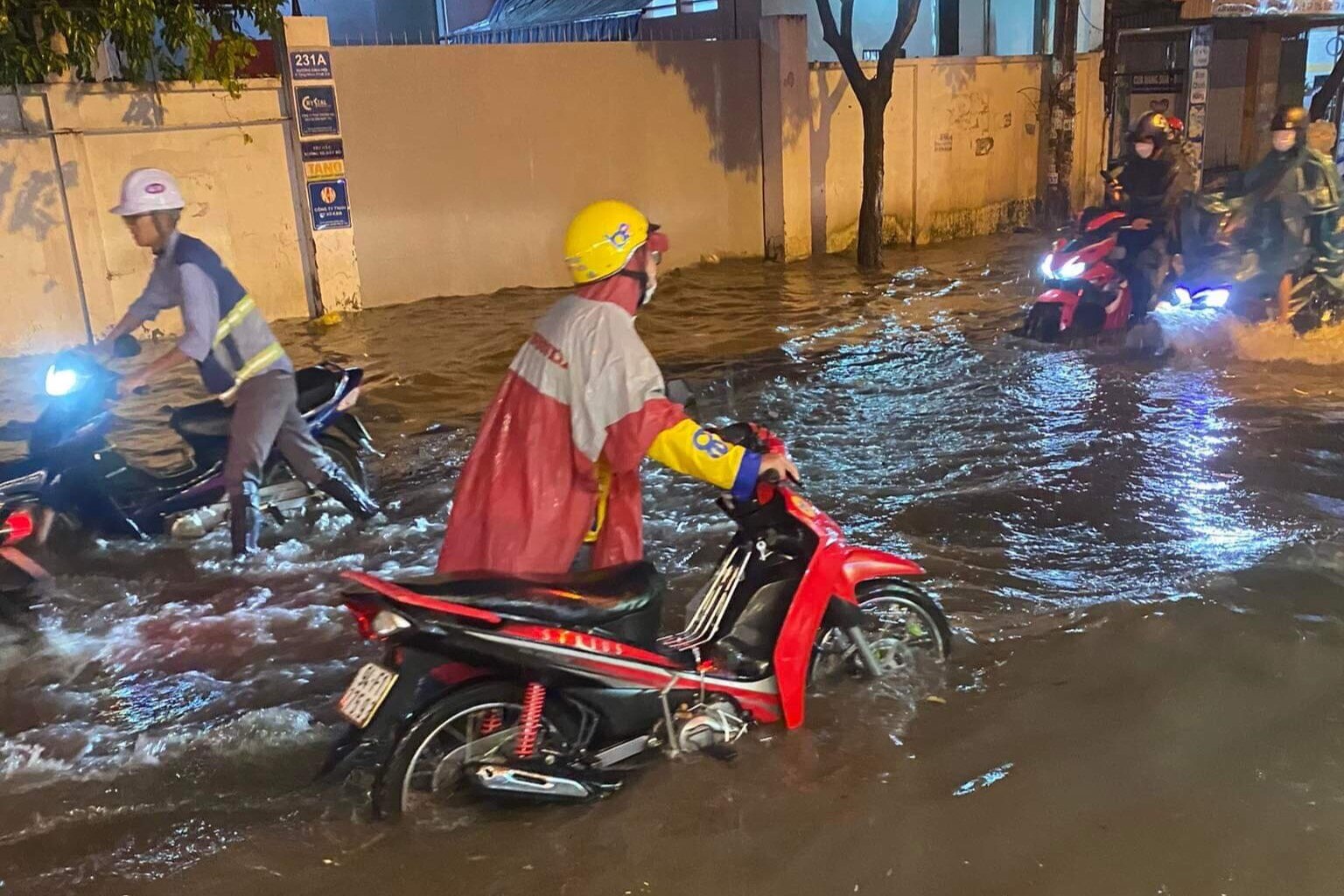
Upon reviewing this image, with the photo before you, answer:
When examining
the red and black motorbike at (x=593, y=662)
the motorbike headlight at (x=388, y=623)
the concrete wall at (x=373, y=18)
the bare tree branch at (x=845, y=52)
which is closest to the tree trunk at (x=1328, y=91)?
the bare tree branch at (x=845, y=52)

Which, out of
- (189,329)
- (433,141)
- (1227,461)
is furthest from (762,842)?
(433,141)

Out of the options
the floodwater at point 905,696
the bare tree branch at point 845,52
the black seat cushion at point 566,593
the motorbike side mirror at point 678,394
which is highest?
the bare tree branch at point 845,52

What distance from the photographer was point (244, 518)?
5836 millimetres

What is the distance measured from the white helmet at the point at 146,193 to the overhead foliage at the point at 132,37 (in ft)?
15.9

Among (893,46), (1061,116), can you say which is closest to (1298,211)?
(893,46)

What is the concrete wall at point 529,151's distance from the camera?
12.0 meters

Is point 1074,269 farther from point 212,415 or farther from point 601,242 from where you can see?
point 601,242

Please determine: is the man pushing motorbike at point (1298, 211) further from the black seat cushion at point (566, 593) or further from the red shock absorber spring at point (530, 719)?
the red shock absorber spring at point (530, 719)

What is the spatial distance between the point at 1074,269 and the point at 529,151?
615 cm

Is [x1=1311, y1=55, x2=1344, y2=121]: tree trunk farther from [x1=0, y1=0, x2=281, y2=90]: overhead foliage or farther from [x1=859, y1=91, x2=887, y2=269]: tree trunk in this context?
[x1=0, y1=0, x2=281, y2=90]: overhead foliage

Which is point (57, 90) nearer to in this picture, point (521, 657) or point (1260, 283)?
point (521, 657)

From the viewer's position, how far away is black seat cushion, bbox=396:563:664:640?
3.26m

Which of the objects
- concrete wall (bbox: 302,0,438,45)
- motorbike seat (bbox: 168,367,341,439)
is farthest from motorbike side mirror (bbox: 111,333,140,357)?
concrete wall (bbox: 302,0,438,45)

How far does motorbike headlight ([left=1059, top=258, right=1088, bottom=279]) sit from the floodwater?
4.64 ft
